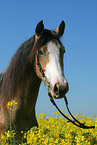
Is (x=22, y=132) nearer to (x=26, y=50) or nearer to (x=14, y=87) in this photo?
(x=14, y=87)

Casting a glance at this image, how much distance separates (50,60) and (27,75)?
66cm

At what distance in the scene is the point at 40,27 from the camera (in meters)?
4.14

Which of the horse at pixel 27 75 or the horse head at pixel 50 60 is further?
the horse at pixel 27 75

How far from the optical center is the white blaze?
11.3 feet

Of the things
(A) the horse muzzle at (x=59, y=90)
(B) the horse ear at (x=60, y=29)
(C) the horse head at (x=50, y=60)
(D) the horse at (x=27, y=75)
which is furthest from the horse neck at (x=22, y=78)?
(A) the horse muzzle at (x=59, y=90)

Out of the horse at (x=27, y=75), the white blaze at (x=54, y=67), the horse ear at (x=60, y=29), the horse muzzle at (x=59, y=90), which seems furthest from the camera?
the horse ear at (x=60, y=29)

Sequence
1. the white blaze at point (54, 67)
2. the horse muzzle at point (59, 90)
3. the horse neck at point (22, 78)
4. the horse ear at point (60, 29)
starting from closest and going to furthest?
the horse muzzle at point (59, 90), the white blaze at point (54, 67), the horse neck at point (22, 78), the horse ear at point (60, 29)

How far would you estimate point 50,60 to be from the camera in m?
3.71

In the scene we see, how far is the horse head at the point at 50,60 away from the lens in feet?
11.2

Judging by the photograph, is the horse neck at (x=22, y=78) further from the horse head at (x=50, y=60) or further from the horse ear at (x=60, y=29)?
the horse ear at (x=60, y=29)

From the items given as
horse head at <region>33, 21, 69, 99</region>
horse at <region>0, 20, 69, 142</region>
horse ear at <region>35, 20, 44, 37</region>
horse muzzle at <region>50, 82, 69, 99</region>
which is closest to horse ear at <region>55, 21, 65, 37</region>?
horse head at <region>33, 21, 69, 99</region>

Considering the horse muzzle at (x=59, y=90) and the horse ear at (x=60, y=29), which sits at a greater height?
the horse ear at (x=60, y=29)

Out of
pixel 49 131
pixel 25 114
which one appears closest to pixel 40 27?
pixel 25 114

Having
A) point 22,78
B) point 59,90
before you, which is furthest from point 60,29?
point 59,90
